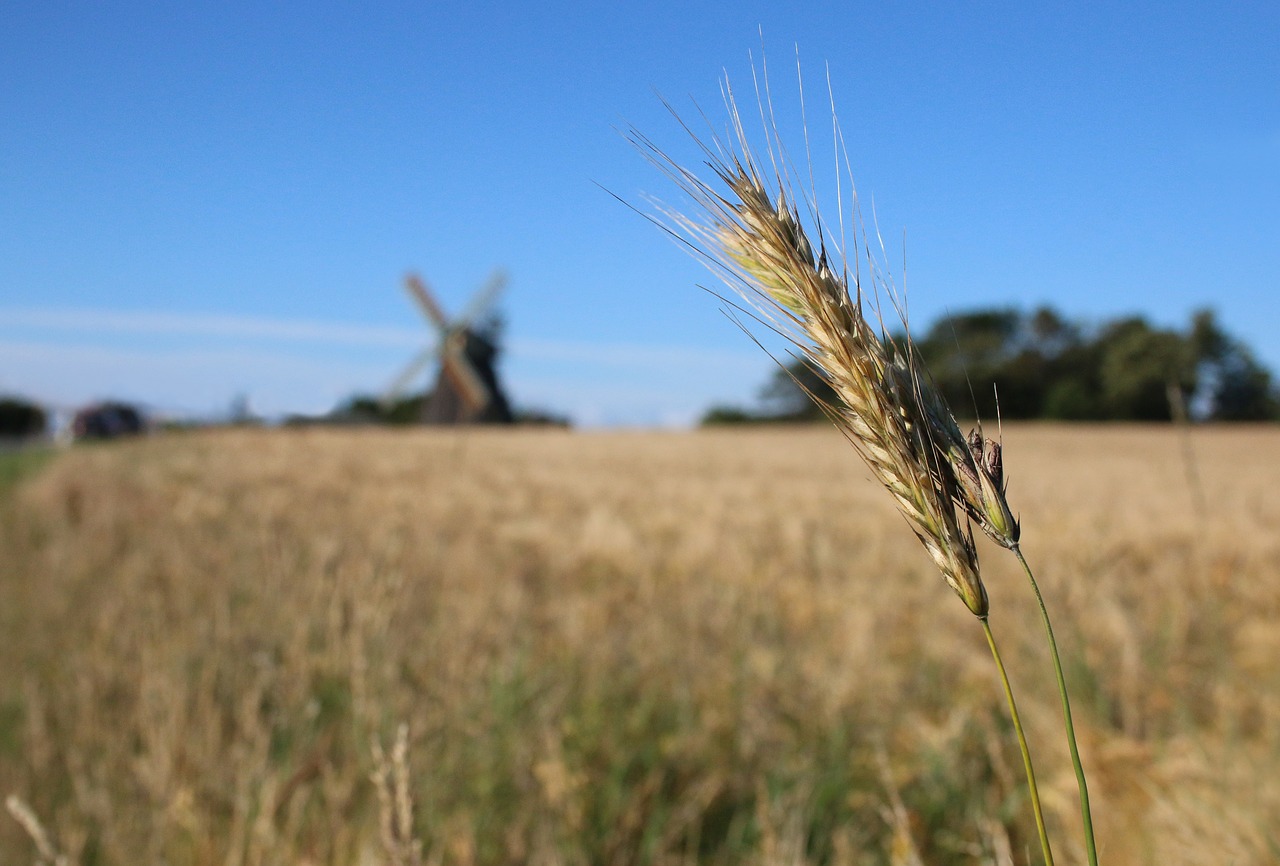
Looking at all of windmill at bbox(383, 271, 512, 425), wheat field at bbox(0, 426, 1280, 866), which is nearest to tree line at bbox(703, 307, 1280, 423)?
windmill at bbox(383, 271, 512, 425)

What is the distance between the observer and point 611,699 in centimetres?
351

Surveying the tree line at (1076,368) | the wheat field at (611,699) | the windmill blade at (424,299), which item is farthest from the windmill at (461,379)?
the wheat field at (611,699)

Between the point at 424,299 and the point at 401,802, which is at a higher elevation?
the point at 424,299

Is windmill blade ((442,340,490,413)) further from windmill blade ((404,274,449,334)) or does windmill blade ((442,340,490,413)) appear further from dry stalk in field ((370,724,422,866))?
dry stalk in field ((370,724,422,866))

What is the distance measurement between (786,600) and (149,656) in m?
3.77

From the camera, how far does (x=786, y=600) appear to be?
5.95 m

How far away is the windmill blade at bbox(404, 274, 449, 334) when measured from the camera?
35562 mm

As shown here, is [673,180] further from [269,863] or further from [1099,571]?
[1099,571]

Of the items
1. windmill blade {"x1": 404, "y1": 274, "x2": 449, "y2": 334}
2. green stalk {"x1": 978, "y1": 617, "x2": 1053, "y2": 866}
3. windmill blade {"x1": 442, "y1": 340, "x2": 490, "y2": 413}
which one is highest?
windmill blade {"x1": 404, "y1": 274, "x2": 449, "y2": 334}

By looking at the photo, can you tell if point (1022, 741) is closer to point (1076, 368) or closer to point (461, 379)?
point (461, 379)

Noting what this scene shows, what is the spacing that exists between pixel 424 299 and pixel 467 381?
408 centimetres

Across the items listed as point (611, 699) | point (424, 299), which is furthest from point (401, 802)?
point (424, 299)

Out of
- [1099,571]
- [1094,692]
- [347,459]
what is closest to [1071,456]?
[347,459]

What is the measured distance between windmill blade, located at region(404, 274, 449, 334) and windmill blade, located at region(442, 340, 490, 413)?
1854mm
